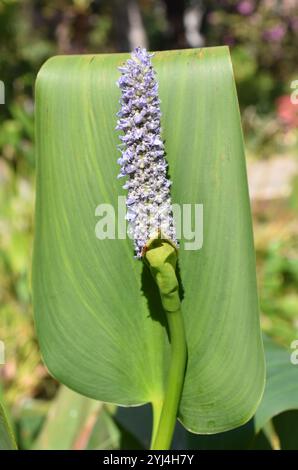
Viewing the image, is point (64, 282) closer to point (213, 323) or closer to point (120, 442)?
point (213, 323)

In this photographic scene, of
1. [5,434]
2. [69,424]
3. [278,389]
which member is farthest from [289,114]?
[5,434]

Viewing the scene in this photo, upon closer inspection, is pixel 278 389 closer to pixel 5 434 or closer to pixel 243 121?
pixel 5 434

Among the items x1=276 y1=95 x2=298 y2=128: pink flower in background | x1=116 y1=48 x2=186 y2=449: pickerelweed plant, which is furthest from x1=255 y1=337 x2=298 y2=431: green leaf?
x1=276 y1=95 x2=298 y2=128: pink flower in background

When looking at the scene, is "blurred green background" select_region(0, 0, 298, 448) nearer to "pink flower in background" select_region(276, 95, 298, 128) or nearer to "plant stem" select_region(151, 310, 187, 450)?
"pink flower in background" select_region(276, 95, 298, 128)

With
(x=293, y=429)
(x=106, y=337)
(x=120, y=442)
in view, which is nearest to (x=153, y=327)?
(x=106, y=337)

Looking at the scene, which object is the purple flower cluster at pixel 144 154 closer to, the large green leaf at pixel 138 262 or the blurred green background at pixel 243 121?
the large green leaf at pixel 138 262
